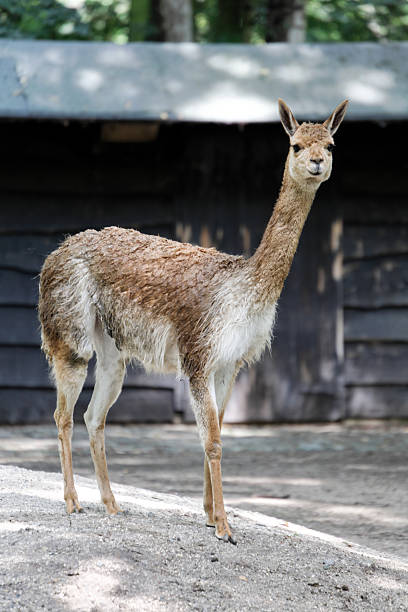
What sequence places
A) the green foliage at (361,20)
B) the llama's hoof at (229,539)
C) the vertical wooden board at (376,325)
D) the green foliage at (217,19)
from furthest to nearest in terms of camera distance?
the green foliage at (361,20)
the green foliage at (217,19)
the vertical wooden board at (376,325)
the llama's hoof at (229,539)

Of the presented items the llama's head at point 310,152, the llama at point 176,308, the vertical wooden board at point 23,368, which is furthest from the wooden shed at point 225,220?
the llama's head at point 310,152

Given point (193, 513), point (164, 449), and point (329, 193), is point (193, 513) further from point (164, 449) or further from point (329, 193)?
point (329, 193)

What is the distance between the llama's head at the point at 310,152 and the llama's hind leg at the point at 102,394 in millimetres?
1539

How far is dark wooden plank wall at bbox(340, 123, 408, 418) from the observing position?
34.3 feet

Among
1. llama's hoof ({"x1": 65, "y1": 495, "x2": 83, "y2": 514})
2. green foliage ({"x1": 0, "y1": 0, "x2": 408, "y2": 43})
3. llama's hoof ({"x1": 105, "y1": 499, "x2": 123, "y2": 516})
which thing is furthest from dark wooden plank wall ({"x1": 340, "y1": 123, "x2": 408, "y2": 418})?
llama's hoof ({"x1": 65, "y1": 495, "x2": 83, "y2": 514})

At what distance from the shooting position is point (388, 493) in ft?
23.8

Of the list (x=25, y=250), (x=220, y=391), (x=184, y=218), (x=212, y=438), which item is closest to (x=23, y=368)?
(x=25, y=250)

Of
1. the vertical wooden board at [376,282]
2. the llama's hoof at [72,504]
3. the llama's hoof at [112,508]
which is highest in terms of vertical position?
the llama's hoof at [72,504]

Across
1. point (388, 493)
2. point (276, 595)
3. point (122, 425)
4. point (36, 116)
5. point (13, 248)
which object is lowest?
point (122, 425)

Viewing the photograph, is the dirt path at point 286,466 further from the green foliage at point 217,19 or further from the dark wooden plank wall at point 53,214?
the green foliage at point 217,19

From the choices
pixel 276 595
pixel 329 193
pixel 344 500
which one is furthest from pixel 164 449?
pixel 276 595

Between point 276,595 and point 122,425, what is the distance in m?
6.39

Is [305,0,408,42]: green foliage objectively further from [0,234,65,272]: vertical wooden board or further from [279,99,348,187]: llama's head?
[279,99,348,187]: llama's head

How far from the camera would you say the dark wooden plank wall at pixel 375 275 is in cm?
1046
